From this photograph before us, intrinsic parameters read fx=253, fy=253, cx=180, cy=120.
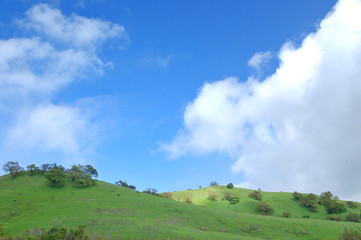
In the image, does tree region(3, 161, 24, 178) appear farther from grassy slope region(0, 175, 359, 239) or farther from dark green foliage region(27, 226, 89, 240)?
dark green foliage region(27, 226, 89, 240)

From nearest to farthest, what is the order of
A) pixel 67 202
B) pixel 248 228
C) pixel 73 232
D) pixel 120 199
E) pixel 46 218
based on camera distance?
pixel 73 232 → pixel 46 218 → pixel 248 228 → pixel 67 202 → pixel 120 199

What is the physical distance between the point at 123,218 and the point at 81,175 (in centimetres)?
3477

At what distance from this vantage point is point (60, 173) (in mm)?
79250

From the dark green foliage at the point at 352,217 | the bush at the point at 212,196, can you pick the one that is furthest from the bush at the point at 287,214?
the bush at the point at 212,196

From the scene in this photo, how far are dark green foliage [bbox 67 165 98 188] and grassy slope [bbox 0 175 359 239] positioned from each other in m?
2.91

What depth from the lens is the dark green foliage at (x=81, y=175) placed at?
260ft

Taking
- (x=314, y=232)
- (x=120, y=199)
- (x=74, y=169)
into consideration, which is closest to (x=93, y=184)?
(x=74, y=169)

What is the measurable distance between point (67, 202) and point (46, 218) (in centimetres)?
1104

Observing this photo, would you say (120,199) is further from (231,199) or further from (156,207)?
(231,199)

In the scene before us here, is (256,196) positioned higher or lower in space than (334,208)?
higher

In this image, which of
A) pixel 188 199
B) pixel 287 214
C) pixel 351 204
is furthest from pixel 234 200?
pixel 351 204

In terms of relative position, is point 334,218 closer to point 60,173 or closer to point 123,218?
point 123,218

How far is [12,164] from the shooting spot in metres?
81.6

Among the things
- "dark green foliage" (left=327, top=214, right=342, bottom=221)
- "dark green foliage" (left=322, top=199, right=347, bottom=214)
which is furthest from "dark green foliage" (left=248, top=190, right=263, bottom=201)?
"dark green foliage" (left=327, top=214, right=342, bottom=221)
